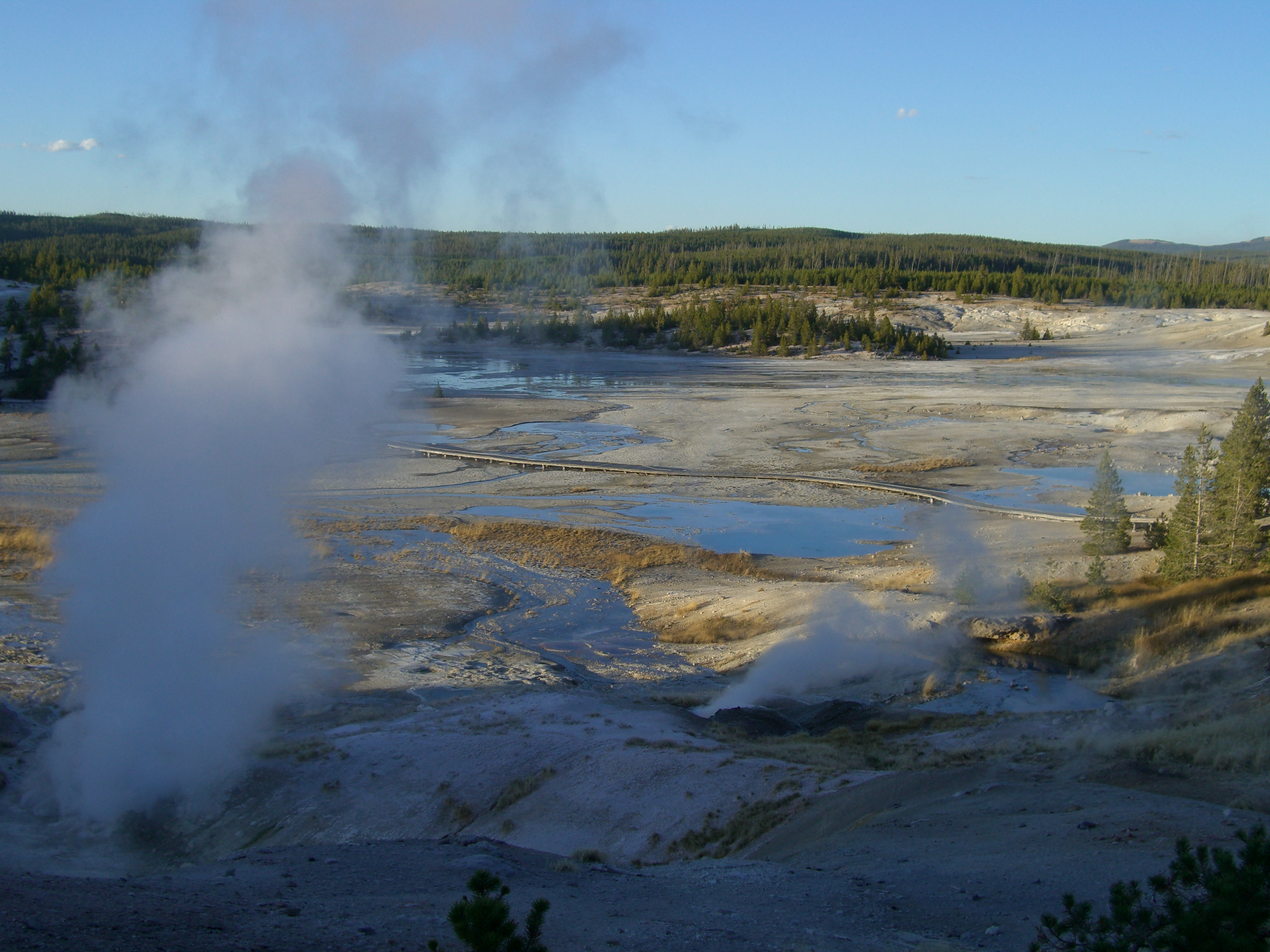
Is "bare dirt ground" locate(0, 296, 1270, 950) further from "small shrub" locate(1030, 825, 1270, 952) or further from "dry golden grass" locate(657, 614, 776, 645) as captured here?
"small shrub" locate(1030, 825, 1270, 952)

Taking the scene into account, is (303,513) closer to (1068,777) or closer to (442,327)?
(1068,777)

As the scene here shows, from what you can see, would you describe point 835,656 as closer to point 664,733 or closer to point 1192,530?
point 664,733

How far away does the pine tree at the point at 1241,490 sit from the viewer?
20.0 meters

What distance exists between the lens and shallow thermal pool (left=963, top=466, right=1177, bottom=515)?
3275 centimetres

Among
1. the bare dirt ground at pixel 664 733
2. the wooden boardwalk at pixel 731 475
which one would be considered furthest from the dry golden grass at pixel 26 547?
the wooden boardwalk at pixel 731 475

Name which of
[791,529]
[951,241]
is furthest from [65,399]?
[951,241]

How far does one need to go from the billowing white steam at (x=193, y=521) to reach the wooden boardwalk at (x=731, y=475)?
20.7 meters

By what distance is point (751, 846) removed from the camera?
10133 mm

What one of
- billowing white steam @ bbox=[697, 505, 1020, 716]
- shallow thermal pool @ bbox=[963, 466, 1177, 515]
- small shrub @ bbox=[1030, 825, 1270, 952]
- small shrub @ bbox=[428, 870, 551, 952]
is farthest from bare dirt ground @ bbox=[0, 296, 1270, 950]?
small shrub @ bbox=[428, 870, 551, 952]

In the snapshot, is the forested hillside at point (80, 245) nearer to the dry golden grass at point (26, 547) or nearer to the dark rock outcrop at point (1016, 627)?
the dry golden grass at point (26, 547)

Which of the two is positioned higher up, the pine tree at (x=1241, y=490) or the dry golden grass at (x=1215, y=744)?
the pine tree at (x=1241, y=490)

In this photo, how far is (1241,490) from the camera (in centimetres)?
2014

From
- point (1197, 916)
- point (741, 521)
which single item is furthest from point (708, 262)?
point (1197, 916)

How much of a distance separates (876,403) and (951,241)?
455 feet
